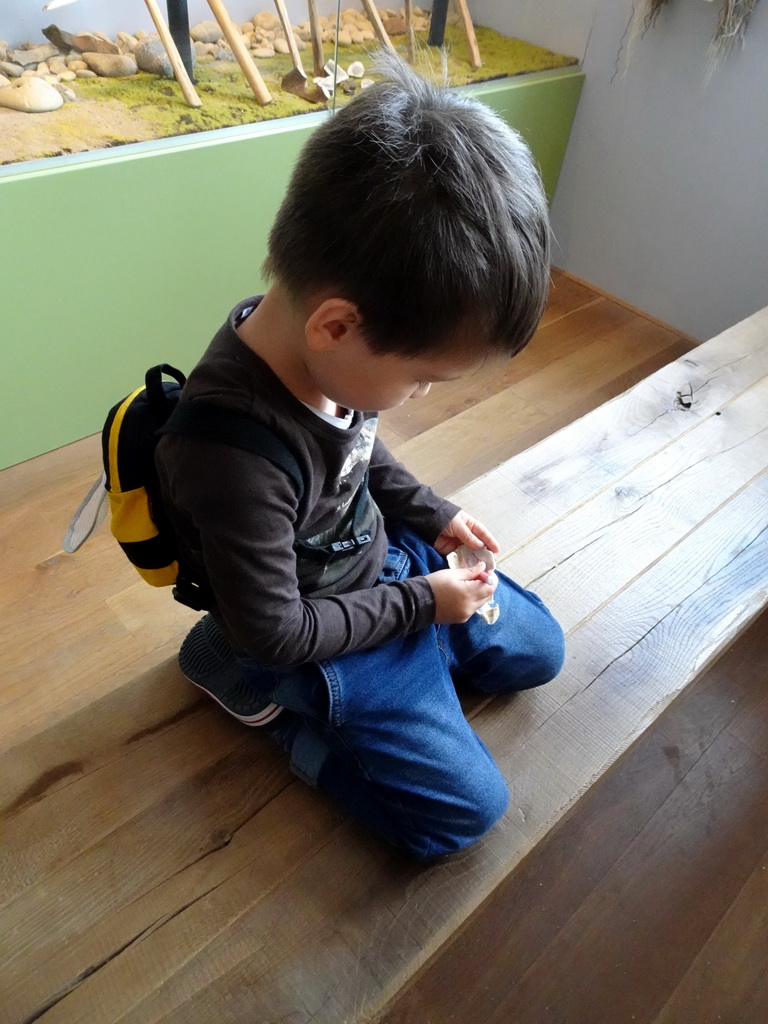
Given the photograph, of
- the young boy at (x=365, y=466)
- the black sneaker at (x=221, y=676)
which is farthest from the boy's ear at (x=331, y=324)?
the black sneaker at (x=221, y=676)

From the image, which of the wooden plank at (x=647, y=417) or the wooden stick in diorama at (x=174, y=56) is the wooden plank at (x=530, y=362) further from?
the wooden stick in diorama at (x=174, y=56)

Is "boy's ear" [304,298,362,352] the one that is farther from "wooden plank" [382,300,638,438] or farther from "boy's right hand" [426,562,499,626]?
"wooden plank" [382,300,638,438]

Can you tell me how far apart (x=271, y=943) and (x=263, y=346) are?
0.56 m

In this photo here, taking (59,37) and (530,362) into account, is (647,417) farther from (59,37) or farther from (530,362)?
(59,37)

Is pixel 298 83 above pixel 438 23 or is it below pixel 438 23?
below

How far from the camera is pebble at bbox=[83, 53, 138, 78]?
4.58ft

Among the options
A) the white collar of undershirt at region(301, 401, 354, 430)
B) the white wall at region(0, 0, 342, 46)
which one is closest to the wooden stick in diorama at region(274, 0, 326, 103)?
the white wall at region(0, 0, 342, 46)

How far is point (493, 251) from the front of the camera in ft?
1.78

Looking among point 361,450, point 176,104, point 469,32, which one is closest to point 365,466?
point 361,450

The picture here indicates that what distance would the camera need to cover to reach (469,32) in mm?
1905

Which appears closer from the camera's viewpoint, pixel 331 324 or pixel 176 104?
pixel 331 324

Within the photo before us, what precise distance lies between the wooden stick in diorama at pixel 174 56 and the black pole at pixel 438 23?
0.63m

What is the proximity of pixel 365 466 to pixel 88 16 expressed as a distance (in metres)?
1.14

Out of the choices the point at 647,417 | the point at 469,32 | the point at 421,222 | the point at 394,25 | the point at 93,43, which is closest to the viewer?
the point at 421,222
